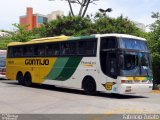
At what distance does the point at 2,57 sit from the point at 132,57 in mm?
16524

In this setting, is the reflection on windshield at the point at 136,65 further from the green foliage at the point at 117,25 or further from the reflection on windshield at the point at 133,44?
the green foliage at the point at 117,25

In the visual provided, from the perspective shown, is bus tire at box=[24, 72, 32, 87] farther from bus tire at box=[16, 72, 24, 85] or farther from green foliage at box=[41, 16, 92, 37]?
green foliage at box=[41, 16, 92, 37]

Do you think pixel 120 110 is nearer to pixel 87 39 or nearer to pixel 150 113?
pixel 150 113

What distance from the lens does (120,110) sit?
14.7 meters

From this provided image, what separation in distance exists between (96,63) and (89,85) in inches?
56.5

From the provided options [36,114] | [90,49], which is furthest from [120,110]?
[90,49]

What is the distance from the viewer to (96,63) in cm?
2103

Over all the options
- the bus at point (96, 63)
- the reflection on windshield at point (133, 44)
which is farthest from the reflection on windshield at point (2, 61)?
the reflection on windshield at point (133, 44)

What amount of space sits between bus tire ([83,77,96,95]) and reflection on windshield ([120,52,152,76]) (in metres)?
2.11

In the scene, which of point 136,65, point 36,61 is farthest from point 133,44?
point 36,61

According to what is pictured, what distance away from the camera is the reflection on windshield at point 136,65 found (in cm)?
1997

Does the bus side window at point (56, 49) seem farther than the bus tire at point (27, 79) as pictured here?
No

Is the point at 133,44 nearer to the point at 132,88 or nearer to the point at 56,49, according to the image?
the point at 132,88

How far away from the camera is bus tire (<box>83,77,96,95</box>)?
21.5 m
